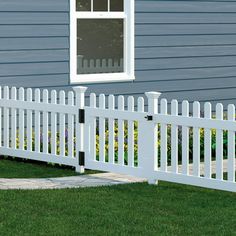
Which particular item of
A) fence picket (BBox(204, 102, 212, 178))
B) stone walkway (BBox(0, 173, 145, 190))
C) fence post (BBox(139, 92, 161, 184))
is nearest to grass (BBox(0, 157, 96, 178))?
stone walkway (BBox(0, 173, 145, 190))

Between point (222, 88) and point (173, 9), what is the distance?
189 cm

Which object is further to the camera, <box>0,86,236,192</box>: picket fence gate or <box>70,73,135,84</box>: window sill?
<box>70,73,135,84</box>: window sill

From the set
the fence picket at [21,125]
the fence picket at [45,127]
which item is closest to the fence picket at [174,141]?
the fence picket at [45,127]

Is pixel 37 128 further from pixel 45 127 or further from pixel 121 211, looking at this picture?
pixel 121 211

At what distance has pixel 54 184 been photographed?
10594 mm

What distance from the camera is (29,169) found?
11914mm

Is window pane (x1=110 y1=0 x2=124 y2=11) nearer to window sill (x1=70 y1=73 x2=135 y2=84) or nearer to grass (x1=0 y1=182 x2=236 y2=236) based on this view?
window sill (x1=70 y1=73 x2=135 y2=84)

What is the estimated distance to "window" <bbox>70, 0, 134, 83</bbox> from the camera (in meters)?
14.4

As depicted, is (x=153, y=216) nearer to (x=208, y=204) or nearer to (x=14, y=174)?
(x=208, y=204)

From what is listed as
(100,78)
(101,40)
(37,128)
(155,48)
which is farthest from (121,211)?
(155,48)

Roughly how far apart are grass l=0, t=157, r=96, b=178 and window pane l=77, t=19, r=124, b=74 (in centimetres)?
247

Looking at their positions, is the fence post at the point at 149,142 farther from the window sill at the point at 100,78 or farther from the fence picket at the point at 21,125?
the window sill at the point at 100,78

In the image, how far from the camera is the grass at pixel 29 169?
37.4 feet

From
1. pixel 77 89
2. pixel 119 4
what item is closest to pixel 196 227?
pixel 77 89
